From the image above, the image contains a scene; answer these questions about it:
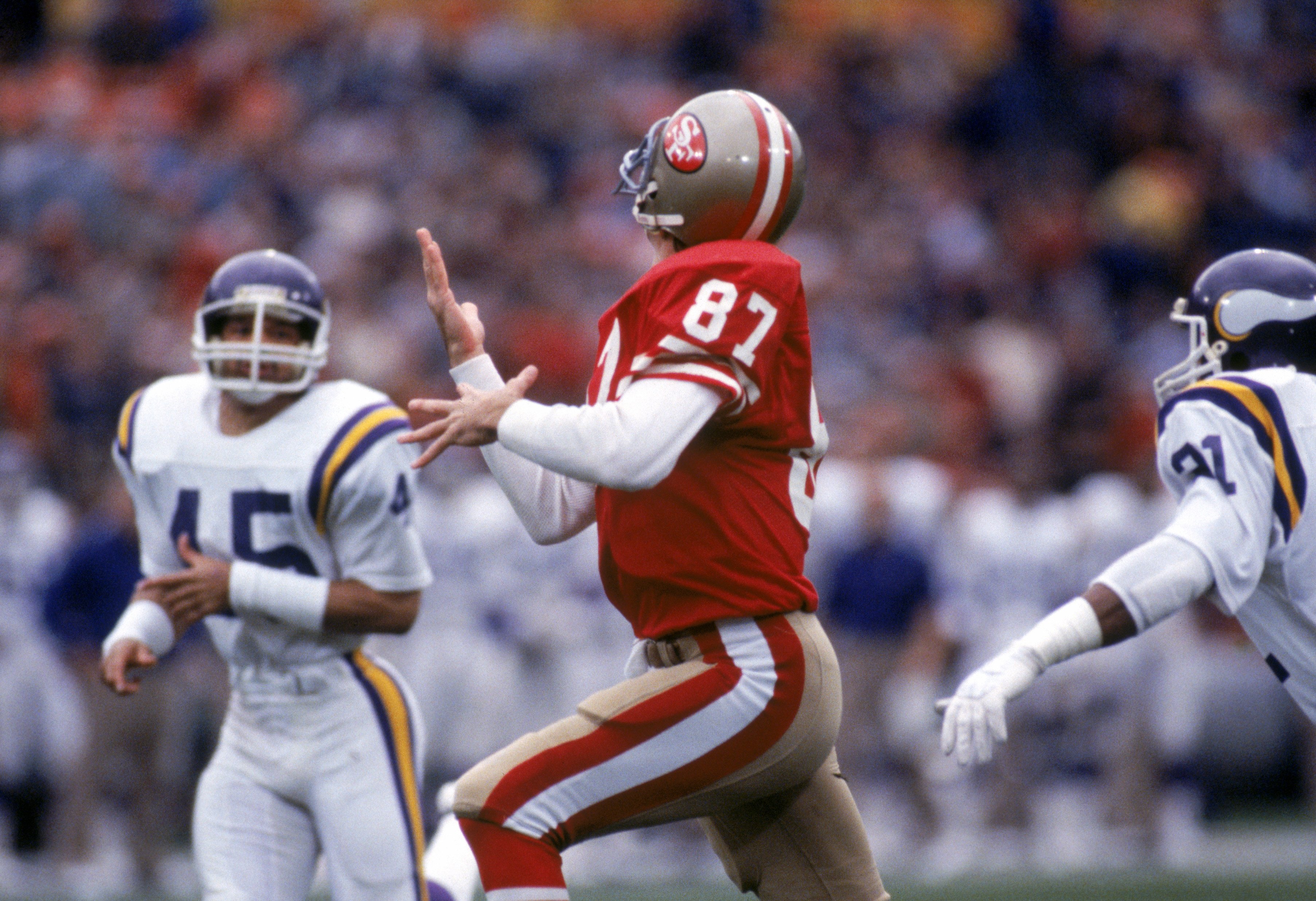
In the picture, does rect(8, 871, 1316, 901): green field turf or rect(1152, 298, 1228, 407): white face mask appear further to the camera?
rect(8, 871, 1316, 901): green field turf

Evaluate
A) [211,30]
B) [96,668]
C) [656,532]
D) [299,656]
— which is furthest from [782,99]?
[656,532]

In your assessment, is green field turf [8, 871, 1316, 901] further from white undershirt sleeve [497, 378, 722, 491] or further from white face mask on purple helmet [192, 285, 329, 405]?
white undershirt sleeve [497, 378, 722, 491]

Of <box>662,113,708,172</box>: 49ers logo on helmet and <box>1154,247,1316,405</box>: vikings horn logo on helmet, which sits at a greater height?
<box>662,113,708,172</box>: 49ers logo on helmet

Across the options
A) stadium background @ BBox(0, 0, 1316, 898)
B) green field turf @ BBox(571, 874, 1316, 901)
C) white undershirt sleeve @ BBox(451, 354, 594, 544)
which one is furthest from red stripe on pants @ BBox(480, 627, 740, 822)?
stadium background @ BBox(0, 0, 1316, 898)

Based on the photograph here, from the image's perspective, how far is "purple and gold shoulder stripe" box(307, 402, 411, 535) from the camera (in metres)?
3.68

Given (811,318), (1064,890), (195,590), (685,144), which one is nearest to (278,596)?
(195,590)

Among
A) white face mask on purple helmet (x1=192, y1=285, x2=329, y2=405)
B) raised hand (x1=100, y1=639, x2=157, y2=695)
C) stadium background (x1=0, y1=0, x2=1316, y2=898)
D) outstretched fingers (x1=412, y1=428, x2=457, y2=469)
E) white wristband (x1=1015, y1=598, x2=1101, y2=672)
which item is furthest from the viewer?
stadium background (x1=0, y1=0, x2=1316, y2=898)

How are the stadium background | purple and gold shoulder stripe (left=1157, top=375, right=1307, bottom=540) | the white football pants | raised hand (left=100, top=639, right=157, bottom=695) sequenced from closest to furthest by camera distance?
1. purple and gold shoulder stripe (left=1157, top=375, right=1307, bottom=540)
2. the white football pants
3. raised hand (left=100, top=639, right=157, bottom=695)
4. the stadium background

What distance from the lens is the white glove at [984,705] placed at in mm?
2770

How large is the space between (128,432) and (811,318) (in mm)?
6269

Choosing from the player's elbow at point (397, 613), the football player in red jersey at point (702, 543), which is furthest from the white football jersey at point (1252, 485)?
the player's elbow at point (397, 613)

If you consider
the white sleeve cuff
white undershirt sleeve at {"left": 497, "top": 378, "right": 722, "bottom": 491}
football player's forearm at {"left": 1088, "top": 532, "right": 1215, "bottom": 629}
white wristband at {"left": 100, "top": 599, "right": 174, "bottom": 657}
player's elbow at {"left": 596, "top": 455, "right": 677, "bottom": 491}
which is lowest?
white wristband at {"left": 100, "top": 599, "right": 174, "bottom": 657}

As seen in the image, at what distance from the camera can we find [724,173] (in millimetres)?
2877

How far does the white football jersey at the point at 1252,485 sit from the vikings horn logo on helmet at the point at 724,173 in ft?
2.65
